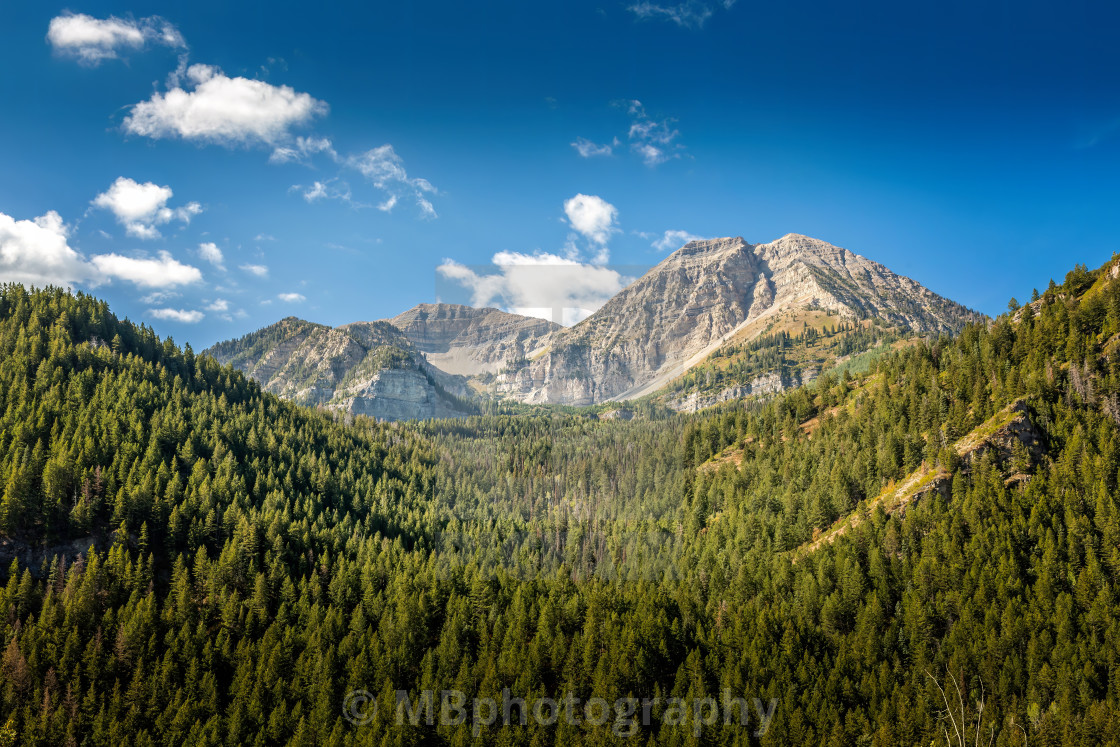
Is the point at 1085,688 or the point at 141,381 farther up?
the point at 141,381

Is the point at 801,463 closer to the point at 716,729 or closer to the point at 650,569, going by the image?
the point at 650,569

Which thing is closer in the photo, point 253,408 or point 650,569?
point 650,569

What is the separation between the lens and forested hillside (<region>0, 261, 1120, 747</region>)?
85250mm

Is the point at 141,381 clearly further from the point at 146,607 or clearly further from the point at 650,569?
the point at 650,569

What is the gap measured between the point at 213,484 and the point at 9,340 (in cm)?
7603

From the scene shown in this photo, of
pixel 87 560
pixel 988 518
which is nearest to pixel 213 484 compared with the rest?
pixel 87 560

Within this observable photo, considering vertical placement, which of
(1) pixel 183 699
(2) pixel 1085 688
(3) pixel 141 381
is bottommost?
(1) pixel 183 699

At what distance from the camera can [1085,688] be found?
82.7 meters

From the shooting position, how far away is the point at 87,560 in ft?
361

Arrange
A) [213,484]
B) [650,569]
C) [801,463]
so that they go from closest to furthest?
[650,569], [213,484], [801,463]

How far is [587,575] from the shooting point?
12644 centimetres

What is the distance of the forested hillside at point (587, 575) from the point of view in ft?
280

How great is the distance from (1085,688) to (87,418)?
587 ft

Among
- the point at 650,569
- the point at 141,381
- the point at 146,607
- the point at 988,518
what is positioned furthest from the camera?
the point at 141,381
